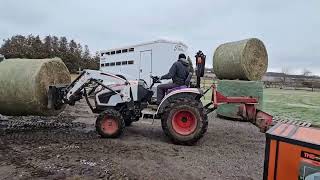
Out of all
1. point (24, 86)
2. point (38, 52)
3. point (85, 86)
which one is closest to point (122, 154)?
point (85, 86)

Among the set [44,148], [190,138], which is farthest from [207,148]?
[44,148]

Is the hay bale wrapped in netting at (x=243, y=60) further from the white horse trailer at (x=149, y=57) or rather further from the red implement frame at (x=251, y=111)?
the red implement frame at (x=251, y=111)

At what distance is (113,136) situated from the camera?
840cm

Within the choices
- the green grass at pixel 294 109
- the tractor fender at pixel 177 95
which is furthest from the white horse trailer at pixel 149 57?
the tractor fender at pixel 177 95

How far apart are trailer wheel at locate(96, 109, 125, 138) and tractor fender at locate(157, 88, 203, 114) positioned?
0.89 meters

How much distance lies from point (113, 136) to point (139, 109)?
0.92m

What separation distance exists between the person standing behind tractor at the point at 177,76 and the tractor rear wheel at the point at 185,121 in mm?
607

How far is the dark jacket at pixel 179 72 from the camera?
343 inches

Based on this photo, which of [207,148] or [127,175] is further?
[207,148]

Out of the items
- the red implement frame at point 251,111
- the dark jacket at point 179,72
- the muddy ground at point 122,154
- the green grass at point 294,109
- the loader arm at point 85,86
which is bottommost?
the muddy ground at point 122,154

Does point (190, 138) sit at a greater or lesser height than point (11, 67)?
lesser

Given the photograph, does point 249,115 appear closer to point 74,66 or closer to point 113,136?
point 113,136

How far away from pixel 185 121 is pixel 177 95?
0.62 m

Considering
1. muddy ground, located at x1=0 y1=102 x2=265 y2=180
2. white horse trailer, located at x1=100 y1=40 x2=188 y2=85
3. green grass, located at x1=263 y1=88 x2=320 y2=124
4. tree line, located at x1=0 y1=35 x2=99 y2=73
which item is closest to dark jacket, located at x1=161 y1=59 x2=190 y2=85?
muddy ground, located at x1=0 y1=102 x2=265 y2=180
